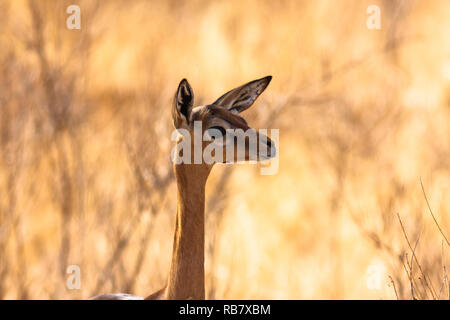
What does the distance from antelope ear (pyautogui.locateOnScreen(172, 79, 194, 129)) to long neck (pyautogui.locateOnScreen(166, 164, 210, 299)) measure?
0.49 ft

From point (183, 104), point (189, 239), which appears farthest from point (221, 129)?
point (189, 239)

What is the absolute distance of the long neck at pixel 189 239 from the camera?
8.09 ft

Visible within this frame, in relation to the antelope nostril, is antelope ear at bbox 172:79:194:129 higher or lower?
higher

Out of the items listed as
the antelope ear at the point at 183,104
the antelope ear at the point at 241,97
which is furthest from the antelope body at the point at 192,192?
the antelope ear at the point at 241,97

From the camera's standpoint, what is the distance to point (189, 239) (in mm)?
2512

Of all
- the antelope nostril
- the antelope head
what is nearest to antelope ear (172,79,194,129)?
the antelope head

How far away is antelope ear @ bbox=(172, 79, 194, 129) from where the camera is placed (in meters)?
2.47

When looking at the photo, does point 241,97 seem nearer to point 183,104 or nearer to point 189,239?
point 183,104

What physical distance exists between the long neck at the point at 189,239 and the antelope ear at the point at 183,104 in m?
0.15

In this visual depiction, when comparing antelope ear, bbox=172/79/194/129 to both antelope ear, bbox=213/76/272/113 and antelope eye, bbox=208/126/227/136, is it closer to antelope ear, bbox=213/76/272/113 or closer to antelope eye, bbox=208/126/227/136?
antelope eye, bbox=208/126/227/136

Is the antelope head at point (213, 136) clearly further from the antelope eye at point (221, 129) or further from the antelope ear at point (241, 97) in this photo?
the antelope ear at point (241, 97)

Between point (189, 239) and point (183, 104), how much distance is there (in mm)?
442
